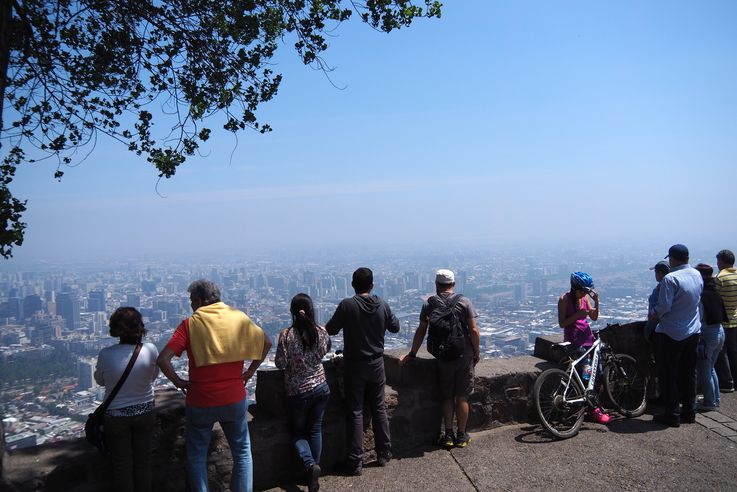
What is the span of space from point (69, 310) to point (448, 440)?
63.6 ft

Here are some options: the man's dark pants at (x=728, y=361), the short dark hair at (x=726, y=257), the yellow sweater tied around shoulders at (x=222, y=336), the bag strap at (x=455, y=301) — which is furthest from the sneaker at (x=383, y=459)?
the short dark hair at (x=726, y=257)

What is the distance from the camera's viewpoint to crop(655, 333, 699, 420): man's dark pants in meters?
5.22

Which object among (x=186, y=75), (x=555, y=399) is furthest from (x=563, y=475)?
(x=186, y=75)

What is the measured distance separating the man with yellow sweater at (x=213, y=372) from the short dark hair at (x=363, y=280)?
3.60ft

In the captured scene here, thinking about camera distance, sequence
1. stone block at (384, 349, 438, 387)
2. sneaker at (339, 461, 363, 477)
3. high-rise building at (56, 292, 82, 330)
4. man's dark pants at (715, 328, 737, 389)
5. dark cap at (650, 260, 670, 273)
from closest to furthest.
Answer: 1. sneaker at (339, 461, 363, 477)
2. stone block at (384, 349, 438, 387)
3. dark cap at (650, 260, 670, 273)
4. man's dark pants at (715, 328, 737, 389)
5. high-rise building at (56, 292, 82, 330)

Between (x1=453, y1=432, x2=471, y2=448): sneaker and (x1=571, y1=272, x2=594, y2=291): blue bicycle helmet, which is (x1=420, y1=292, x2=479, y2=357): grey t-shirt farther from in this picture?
(x1=571, y1=272, x2=594, y2=291): blue bicycle helmet

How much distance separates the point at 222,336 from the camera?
3.39 meters

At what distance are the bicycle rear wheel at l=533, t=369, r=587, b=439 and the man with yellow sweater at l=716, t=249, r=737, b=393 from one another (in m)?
2.17

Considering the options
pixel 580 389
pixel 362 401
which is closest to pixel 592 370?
pixel 580 389

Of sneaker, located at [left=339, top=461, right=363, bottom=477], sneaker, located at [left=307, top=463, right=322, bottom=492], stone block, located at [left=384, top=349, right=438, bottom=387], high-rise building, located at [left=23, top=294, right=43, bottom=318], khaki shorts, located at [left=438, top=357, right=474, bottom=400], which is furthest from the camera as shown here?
high-rise building, located at [left=23, top=294, right=43, bottom=318]

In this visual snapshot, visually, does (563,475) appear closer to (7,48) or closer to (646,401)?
(646,401)

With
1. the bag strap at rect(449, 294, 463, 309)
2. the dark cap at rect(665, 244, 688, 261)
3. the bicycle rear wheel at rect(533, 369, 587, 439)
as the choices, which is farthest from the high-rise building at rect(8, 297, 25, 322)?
the dark cap at rect(665, 244, 688, 261)

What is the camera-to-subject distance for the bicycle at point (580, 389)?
16.5 ft

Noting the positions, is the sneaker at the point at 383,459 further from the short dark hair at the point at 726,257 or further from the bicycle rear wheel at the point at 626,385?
the short dark hair at the point at 726,257
